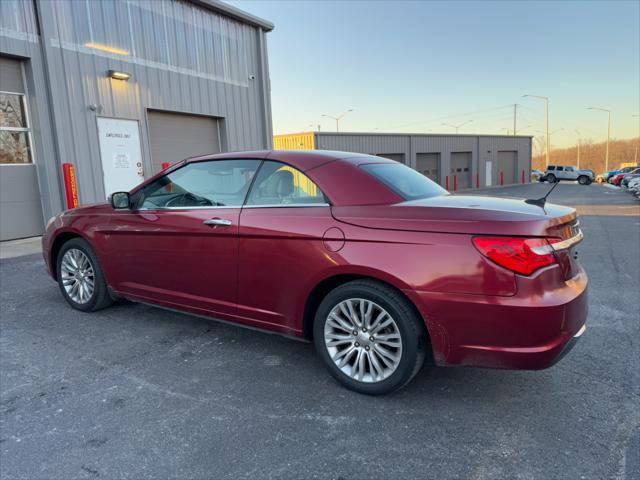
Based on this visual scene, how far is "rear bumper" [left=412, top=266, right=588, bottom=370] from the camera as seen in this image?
2426mm

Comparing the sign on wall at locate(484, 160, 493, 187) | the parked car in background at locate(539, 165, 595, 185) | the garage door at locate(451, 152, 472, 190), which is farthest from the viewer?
the parked car in background at locate(539, 165, 595, 185)

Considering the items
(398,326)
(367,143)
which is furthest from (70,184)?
(367,143)

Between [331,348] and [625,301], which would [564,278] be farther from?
[625,301]

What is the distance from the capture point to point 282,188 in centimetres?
331

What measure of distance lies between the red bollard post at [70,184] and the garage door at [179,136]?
8.62ft

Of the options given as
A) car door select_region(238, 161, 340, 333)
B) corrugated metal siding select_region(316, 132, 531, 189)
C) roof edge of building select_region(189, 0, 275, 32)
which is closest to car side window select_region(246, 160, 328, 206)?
car door select_region(238, 161, 340, 333)

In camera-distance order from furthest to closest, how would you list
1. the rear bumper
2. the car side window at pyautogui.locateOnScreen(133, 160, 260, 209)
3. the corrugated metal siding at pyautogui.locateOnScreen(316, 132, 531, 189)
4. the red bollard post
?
1. the corrugated metal siding at pyautogui.locateOnScreen(316, 132, 531, 189)
2. the red bollard post
3. the car side window at pyautogui.locateOnScreen(133, 160, 260, 209)
4. the rear bumper

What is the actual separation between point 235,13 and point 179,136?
4.40 metres

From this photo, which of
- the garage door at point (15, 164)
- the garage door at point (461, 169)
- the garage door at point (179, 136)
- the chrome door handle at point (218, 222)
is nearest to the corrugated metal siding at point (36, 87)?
the garage door at point (15, 164)

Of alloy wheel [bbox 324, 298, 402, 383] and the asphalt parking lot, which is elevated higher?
alloy wheel [bbox 324, 298, 402, 383]

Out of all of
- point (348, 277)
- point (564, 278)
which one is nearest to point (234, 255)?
point (348, 277)

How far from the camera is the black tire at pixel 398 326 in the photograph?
8.84 feet

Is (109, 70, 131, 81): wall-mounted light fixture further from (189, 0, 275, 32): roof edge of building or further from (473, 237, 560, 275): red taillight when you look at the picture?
(473, 237, 560, 275): red taillight

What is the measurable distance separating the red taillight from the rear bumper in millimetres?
64
